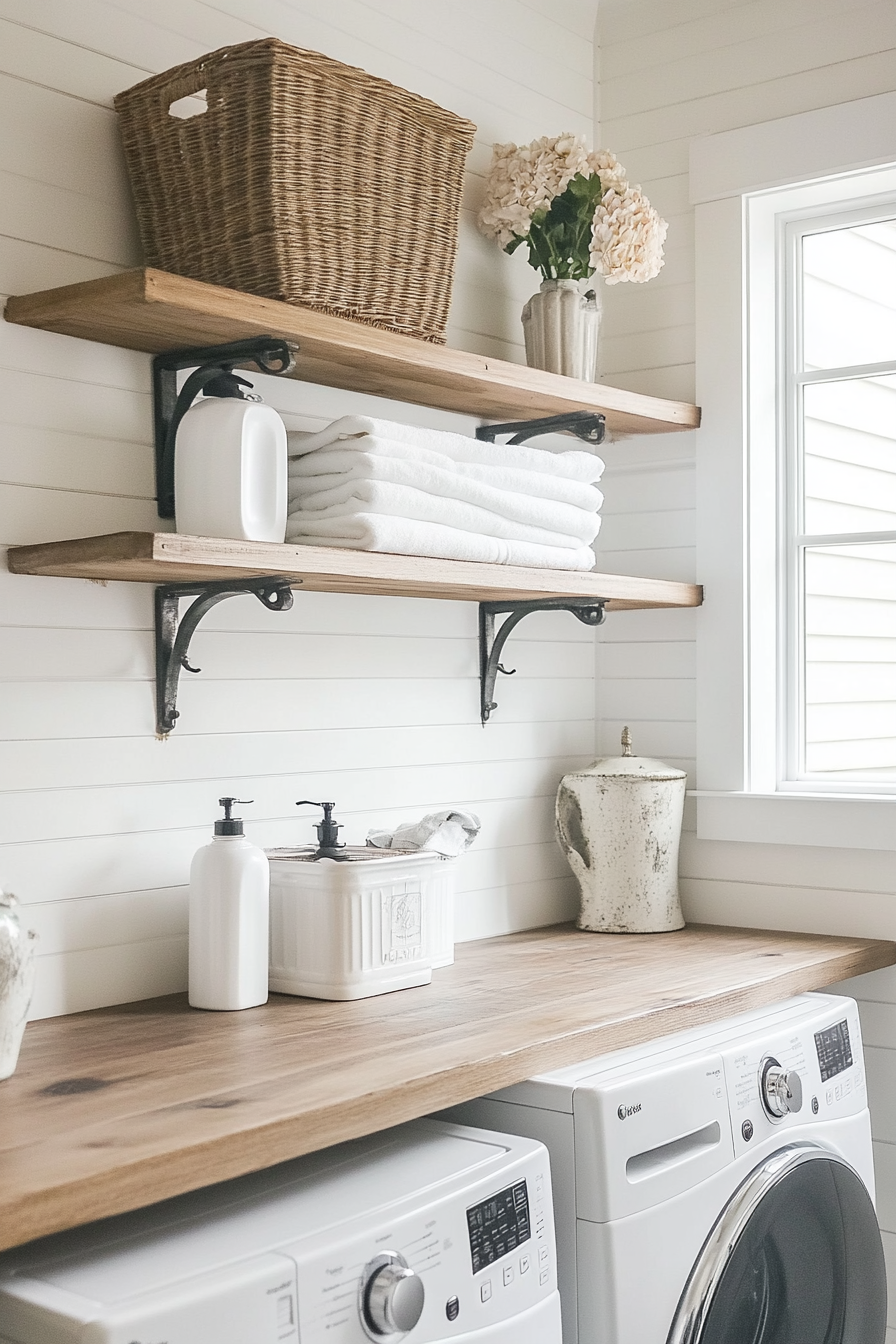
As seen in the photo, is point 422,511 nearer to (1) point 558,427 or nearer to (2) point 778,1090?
(1) point 558,427

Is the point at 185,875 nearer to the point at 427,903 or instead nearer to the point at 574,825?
the point at 427,903

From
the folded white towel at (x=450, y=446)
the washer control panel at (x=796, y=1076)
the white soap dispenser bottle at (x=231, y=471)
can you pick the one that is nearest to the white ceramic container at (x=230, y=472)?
the white soap dispenser bottle at (x=231, y=471)

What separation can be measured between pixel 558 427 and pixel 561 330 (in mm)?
159

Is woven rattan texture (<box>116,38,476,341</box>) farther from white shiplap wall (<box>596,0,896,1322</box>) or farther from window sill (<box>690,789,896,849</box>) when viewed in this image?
window sill (<box>690,789,896,849</box>)

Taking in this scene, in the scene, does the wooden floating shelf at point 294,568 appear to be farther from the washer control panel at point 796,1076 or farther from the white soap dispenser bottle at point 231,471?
the washer control panel at point 796,1076

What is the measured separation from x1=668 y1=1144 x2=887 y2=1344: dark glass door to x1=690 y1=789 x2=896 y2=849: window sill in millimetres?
586

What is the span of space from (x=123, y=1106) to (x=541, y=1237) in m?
0.46

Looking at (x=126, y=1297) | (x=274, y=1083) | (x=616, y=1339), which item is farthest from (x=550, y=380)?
(x=126, y=1297)

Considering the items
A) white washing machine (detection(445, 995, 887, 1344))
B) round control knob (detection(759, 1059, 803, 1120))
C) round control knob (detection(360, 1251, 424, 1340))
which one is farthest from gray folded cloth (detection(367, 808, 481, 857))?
round control knob (detection(360, 1251, 424, 1340))

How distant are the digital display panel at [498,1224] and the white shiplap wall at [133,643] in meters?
0.60

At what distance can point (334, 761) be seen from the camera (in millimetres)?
2035

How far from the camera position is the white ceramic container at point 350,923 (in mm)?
1738

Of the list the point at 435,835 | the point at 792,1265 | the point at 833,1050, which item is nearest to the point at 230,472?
the point at 435,835

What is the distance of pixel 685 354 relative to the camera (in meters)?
2.52
